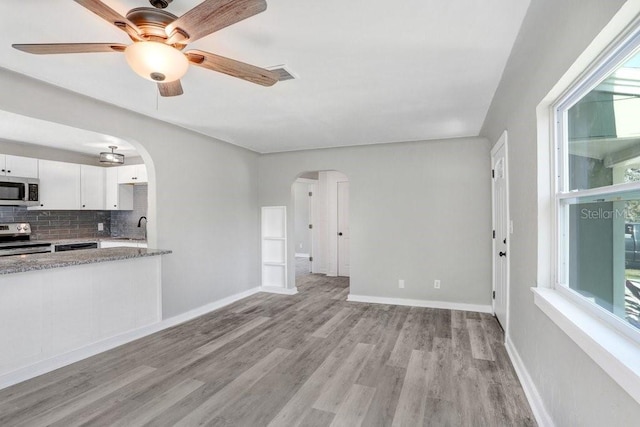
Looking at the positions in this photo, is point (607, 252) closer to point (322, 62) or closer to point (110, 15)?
point (322, 62)

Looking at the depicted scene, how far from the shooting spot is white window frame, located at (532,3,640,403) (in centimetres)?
110

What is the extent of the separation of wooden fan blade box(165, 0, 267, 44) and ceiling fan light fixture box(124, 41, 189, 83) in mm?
84

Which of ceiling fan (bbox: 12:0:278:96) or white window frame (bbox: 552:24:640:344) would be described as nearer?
white window frame (bbox: 552:24:640:344)

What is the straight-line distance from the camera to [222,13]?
138cm


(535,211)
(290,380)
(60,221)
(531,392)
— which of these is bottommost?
(290,380)

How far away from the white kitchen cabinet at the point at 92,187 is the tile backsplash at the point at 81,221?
1.29ft

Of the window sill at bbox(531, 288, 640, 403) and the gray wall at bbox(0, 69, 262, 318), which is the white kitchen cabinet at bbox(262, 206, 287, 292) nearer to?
the gray wall at bbox(0, 69, 262, 318)

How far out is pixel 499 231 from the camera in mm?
3783

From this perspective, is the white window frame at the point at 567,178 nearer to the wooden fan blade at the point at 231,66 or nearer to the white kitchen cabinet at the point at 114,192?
the wooden fan blade at the point at 231,66

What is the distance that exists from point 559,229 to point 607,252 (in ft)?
1.68

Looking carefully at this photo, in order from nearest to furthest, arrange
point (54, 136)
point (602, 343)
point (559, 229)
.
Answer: point (602, 343) < point (559, 229) < point (54, 136)

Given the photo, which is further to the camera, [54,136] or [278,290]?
[278,290]

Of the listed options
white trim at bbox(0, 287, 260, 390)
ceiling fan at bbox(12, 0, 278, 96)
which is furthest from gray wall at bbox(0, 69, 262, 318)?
ceiling fan at bbox(12, 0, 278, 96)

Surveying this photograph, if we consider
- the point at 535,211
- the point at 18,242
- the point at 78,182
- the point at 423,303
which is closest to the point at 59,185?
the point at 78,182
